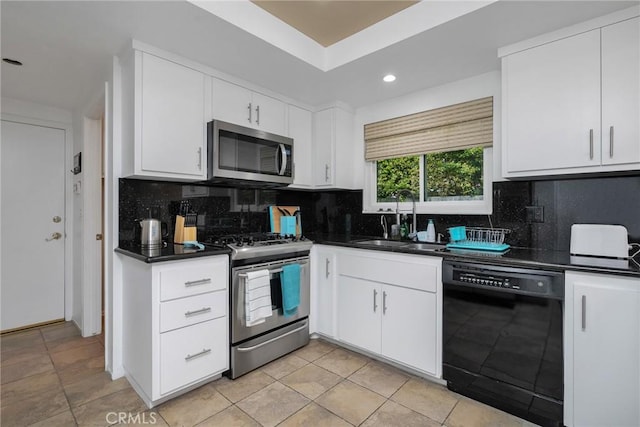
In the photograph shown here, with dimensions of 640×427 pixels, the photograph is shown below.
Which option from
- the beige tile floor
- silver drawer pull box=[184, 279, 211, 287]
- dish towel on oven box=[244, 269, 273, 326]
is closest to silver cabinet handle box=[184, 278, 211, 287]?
silver drawer pull box=[184, 279, 211, 287]

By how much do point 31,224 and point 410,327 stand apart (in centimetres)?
367

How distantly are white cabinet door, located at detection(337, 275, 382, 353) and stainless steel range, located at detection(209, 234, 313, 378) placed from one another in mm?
311

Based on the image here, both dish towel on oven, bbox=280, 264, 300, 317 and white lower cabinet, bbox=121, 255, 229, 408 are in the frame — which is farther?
dish towel on oven, bbox=280, 264, 300, 317

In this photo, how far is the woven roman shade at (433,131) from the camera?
2377 mm

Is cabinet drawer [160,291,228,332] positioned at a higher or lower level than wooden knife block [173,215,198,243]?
lower

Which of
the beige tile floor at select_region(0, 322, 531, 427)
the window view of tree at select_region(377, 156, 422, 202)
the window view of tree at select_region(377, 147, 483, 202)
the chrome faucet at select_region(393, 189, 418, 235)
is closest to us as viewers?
the beige tile floor at select_region(0, 322, 531, 427)

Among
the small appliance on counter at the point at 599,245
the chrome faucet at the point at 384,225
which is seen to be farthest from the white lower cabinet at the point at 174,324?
the small appliance on counter at the point at 599,245

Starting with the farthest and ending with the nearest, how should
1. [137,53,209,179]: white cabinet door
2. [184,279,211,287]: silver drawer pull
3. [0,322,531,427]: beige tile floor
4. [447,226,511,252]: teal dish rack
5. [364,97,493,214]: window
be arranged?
1. [364,97,493,214]: window
2. [447,226,511,252]: teal dish rack
3. [137,53,209,179]: white cabinet door
4. [184,279,211,287]: silver drawer pull
5. [0,322,531,427]: beige tile floor

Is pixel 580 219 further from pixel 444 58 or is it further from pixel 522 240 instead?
pixel 444 58

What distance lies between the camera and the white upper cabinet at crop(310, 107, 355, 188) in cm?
301

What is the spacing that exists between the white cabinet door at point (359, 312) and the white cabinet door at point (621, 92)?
5.22 feet

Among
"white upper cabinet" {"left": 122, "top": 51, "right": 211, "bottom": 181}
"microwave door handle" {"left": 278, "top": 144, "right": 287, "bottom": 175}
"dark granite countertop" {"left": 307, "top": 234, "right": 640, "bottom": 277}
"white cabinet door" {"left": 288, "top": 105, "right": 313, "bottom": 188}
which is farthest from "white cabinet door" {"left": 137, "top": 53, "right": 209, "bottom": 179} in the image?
"dark granite countertop" {"left": 307, "top": 234, "right": 640, "bottom": 277}

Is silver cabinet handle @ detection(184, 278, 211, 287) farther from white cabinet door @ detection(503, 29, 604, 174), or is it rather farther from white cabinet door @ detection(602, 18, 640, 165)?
white cabinet door @ detection(602, 18, 640, 165)

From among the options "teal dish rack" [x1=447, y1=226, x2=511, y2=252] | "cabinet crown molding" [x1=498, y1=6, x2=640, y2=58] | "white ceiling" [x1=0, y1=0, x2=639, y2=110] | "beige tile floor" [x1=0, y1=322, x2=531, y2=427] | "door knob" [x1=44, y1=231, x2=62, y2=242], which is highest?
"white ceiling" [x1=0, y1=0, x2=639, y2=110]
